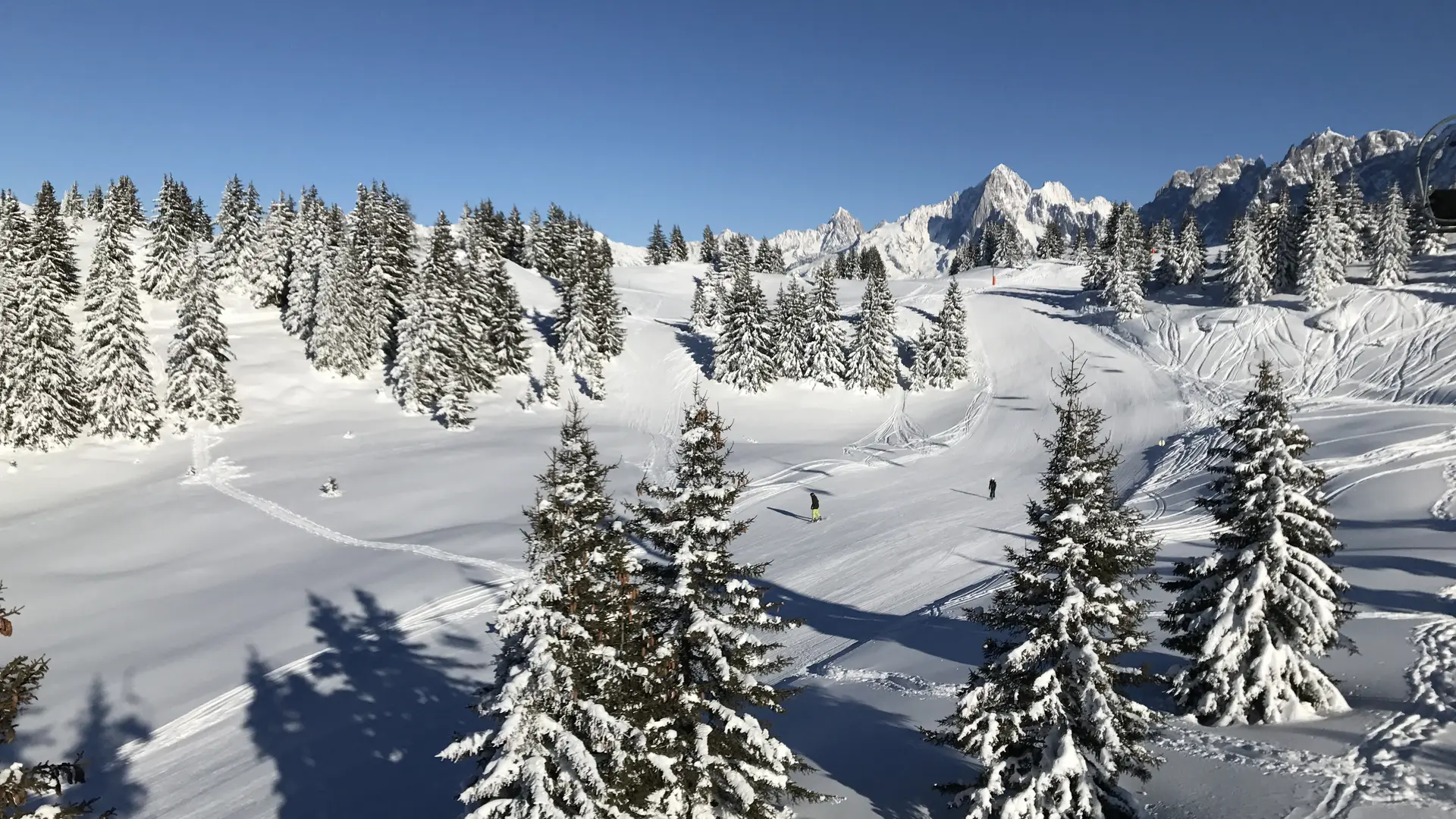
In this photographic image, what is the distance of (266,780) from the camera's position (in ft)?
55.2

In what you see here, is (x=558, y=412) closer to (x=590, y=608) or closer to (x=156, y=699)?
(x=156, y=699)

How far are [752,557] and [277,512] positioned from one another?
25.2 metres

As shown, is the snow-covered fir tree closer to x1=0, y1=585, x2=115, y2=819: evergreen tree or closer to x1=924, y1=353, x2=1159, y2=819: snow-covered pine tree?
x1=924, y1=353, x2=1159, y2=819: snow-covered pine tree

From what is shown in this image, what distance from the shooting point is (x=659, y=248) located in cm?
12738

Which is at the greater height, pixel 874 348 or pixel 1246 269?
pixel 1246 269

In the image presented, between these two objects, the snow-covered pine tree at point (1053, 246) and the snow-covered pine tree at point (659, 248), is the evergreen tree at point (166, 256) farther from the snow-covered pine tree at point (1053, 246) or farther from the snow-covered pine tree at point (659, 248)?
the snow-covered pine tree at point (1053, 246)

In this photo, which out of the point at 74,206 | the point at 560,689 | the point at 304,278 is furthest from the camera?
the point at 74,206

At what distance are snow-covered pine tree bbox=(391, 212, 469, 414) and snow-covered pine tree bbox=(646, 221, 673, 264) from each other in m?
75.8

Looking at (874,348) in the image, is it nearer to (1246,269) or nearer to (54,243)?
(1246,269)

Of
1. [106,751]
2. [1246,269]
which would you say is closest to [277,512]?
[106,751]

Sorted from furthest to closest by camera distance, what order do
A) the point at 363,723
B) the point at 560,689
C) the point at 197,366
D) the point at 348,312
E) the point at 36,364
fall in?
the point at 348,312 < the point at 197,366 < the point at 36,364 < the point at 363,723 < the point at 560,689

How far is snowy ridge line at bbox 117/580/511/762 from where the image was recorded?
1869 centimetres

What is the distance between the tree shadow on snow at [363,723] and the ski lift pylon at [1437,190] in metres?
19.7

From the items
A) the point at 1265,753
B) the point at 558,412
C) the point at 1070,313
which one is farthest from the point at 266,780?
the point at 1070,313
